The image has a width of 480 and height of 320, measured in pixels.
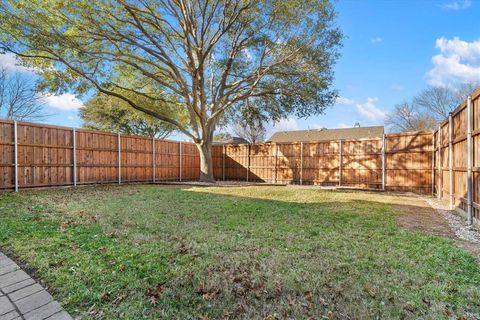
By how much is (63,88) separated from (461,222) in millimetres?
12448

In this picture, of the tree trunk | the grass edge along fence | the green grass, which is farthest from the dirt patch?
the tree trunk

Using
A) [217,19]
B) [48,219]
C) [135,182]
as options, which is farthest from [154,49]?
[48,219]

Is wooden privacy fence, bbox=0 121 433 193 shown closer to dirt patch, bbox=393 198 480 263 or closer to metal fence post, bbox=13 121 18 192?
metal fence post, bbox=13 121 18 192

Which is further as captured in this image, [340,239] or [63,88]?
[63,88]

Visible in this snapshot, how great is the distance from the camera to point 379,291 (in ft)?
6.45

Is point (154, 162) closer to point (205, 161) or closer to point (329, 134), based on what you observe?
point (205, 161)

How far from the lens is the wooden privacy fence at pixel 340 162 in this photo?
949 cm

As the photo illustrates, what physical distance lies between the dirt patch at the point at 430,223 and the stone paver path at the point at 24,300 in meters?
Answer: 3.82

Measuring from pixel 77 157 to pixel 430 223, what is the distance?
9.70m

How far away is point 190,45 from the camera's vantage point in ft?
32.9

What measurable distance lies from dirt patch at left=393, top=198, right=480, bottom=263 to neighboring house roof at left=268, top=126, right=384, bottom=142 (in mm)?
17089

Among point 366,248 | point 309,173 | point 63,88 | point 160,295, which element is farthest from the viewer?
point 309,173

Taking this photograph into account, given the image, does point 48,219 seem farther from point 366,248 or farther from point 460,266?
point 460,266

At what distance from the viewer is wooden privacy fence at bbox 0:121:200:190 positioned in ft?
22.6
